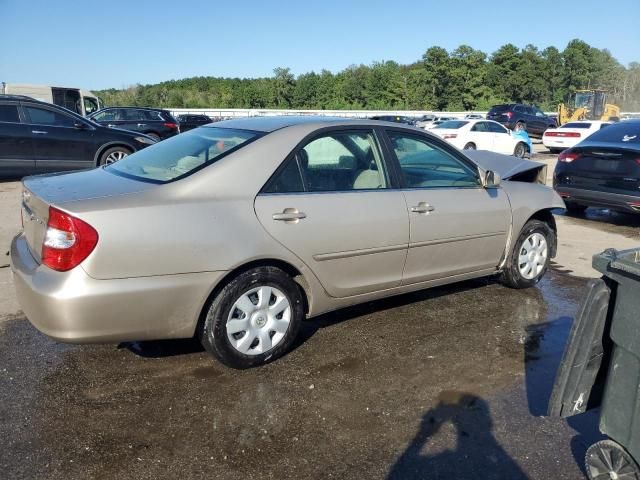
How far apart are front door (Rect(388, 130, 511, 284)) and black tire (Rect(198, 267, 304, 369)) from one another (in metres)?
1.04

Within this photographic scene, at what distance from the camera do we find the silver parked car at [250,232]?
2.97 metres

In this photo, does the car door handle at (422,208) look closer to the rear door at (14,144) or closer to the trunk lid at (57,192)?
the trunk lid at (57,192)

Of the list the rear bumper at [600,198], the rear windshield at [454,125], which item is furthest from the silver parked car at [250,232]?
the rear windshield at [454,125]

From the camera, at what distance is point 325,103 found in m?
59.0

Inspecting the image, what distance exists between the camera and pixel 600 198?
7809 mm

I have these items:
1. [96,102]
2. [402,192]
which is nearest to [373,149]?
[402,192]

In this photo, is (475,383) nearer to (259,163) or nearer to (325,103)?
(259,163)

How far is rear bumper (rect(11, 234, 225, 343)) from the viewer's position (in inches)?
115

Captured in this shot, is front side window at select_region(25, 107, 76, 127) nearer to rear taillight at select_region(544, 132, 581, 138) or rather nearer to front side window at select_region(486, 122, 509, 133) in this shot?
front side window at select_region(486, 122, 509, 133)

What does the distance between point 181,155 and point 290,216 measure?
92 centimetres

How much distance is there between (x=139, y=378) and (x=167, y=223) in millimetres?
1037

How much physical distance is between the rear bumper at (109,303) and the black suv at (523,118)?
2933 centimetres

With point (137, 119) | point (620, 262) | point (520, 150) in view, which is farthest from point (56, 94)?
point (620, 262)

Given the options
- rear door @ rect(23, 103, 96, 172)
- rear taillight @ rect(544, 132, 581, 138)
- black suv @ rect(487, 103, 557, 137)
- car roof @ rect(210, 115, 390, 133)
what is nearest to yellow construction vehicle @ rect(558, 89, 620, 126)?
black suv @ rect(487, 103, 557, 137)
